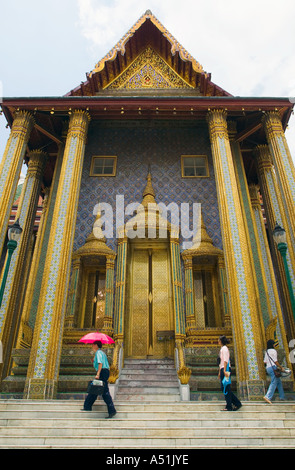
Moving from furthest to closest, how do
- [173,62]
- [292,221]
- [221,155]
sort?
[173,62]
[221,155]
[292,221]

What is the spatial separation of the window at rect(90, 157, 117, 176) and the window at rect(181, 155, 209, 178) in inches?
92.9

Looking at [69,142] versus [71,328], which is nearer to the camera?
[71,328]

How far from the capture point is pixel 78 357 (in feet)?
28.0

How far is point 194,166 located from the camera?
11.8m

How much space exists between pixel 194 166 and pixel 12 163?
581 cm

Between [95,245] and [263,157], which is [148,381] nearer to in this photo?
[95,245]

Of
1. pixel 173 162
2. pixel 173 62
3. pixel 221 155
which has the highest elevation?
pixel 173 62

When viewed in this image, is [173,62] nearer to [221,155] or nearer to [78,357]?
[221,155]

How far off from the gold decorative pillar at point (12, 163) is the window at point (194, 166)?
502 cm

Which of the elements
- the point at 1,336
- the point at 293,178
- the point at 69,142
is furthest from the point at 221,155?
the point at 1,336

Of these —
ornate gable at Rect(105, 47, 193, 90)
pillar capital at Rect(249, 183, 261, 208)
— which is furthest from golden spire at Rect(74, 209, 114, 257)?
pillar capital at Rect(249, 183, 261, 208)

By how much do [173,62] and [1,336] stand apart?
10.8m

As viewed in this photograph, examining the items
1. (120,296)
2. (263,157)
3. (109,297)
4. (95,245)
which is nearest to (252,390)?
(120,296)

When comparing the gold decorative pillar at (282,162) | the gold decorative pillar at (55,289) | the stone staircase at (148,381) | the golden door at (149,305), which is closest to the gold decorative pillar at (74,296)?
the golden door at (149,305)
